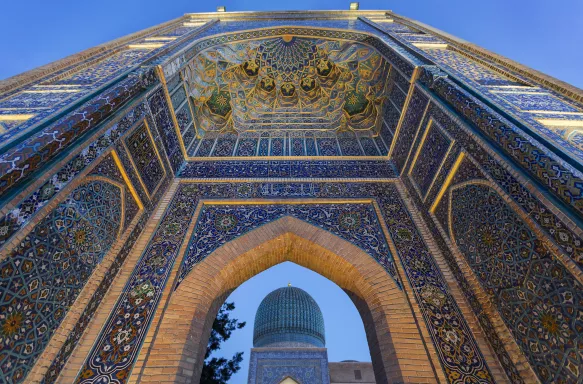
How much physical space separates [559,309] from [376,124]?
3.90 metres

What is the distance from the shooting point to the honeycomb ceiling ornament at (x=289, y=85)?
5230 millimetres

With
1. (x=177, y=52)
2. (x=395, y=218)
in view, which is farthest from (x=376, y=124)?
(x=177, y=52)

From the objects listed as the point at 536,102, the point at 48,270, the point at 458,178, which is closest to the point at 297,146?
the point at 458,178

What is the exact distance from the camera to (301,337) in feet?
32.5

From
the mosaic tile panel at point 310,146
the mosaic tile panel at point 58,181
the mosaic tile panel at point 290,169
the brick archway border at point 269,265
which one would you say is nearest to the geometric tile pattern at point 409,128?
the mosaic tile panel at point 290,169

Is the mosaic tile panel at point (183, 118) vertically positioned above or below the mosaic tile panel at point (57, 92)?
above

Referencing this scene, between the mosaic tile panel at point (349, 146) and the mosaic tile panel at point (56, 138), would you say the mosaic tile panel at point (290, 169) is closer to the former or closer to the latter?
the mosaic tile panel at point (349, 146)

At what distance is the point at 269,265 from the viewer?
3799mm

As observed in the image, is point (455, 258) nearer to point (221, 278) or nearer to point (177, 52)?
point (221, 278)

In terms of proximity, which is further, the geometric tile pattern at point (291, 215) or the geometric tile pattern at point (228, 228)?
the geometric tile pattern at point (291, 215)

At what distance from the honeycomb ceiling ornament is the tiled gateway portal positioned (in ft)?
0.21

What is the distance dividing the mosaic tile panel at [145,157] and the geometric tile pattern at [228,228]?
0.38 meters

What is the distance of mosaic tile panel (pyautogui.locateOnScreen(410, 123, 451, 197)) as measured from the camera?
3.47 meters

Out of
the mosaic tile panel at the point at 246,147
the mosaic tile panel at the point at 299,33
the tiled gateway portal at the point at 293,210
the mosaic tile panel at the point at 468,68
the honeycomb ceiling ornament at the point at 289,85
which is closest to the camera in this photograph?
the tiled gateway portal at the point at 293,210
